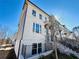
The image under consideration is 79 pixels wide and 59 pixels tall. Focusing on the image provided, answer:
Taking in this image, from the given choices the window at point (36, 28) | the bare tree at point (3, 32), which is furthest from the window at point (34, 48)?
the bare tree at point (3, 32)

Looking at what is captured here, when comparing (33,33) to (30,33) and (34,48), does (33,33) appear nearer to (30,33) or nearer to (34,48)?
(30,33)

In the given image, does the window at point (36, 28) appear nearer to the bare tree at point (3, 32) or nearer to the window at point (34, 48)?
the window at point (34, 48)

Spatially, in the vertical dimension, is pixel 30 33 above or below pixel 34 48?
above

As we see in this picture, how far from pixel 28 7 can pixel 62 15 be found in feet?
18.4

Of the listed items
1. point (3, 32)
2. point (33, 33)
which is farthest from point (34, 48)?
point (3, 32)

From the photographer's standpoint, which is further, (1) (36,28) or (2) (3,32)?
(2) (3,32)

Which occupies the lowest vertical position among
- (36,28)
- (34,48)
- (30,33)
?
(34,48)

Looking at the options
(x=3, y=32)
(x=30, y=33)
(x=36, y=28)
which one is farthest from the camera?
(x=3, y=32)

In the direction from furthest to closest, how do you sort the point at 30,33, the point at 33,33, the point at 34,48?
the point at 33,33 → the point at 30,33 → the point at 34,48

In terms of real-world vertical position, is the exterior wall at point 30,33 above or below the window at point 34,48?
above

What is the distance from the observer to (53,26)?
12867 mm

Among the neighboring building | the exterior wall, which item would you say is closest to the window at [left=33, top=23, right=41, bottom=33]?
the neighboring building

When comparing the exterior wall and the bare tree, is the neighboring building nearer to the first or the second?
the exterior wall

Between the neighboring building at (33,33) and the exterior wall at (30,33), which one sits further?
the exterior wall at (30,33)
